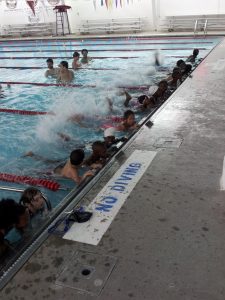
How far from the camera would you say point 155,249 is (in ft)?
5.35

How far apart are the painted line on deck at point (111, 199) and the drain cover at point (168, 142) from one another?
16cm

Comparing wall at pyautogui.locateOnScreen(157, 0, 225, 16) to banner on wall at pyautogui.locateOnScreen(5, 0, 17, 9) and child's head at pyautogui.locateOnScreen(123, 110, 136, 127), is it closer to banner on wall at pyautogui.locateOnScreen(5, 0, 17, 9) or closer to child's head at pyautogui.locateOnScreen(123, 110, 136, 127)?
banner on wall at pyautogui.locateOnScreen(5, 0, 17, 9)

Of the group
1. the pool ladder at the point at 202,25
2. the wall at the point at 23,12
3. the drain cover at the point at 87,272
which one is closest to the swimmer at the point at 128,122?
the drain cover at the point at 87,272

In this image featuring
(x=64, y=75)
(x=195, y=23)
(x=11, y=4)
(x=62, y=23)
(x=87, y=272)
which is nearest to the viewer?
(x=87, y=272)

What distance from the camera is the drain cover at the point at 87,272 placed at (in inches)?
57.0

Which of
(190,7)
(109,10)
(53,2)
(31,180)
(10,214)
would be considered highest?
(53,2)

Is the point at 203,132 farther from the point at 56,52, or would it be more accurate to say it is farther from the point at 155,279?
the point at 56,52

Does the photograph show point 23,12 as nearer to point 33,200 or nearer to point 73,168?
point 73,168

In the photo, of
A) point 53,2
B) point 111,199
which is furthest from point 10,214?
point 53,2

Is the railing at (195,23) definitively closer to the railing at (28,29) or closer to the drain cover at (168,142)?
the railing at (28,29)

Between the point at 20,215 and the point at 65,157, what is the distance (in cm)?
167

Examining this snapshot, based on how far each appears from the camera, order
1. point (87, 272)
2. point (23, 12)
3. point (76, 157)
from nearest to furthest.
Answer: point (87, 272) < point (76, 157) < point (23, 12)

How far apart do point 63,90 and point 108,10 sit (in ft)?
32.4

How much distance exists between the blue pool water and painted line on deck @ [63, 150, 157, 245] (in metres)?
0.81
